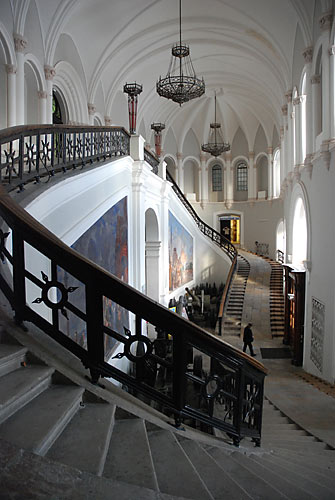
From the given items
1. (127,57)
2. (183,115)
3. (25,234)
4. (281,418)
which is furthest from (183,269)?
(25,234)

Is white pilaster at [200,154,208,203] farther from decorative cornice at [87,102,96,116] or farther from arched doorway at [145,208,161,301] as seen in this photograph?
arched doorway at [145,208,161,301]

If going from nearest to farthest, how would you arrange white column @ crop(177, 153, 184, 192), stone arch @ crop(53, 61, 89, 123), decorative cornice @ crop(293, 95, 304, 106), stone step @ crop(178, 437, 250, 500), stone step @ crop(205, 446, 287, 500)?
stone step @ crop(178, 437, 250, 500) < stone step @ crop(205, 446, 287, 500) < decorative cornice @ crop(293, 95, 304, 106) < stone arch @ crop(53, 61, 89, 123) < white column @ crop(177, 153, 184, 192)

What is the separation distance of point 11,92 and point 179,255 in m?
10.0

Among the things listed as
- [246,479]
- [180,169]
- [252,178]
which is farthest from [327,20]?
[180,169]

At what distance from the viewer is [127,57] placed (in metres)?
19.1

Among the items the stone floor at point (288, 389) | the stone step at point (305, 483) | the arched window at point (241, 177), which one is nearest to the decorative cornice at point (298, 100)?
the stone floor at point (288, 389)

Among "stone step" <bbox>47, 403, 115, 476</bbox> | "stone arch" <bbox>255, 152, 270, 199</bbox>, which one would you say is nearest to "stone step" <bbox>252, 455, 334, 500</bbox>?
"stone step" <bbox>47, 403, 115, 476</bbox>

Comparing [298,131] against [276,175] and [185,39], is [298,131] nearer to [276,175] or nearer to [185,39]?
[185,39]

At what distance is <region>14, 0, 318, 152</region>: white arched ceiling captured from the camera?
13.8 meters

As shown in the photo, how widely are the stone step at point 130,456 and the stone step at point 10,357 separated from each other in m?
0.73

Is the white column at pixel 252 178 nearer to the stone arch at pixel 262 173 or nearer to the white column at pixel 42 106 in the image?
the stone arch at pixel 262 173

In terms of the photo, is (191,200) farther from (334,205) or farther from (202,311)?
(334,205)

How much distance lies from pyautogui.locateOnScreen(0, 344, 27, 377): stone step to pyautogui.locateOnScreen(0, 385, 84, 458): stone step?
10.3 inches

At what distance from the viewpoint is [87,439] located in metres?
2.04
